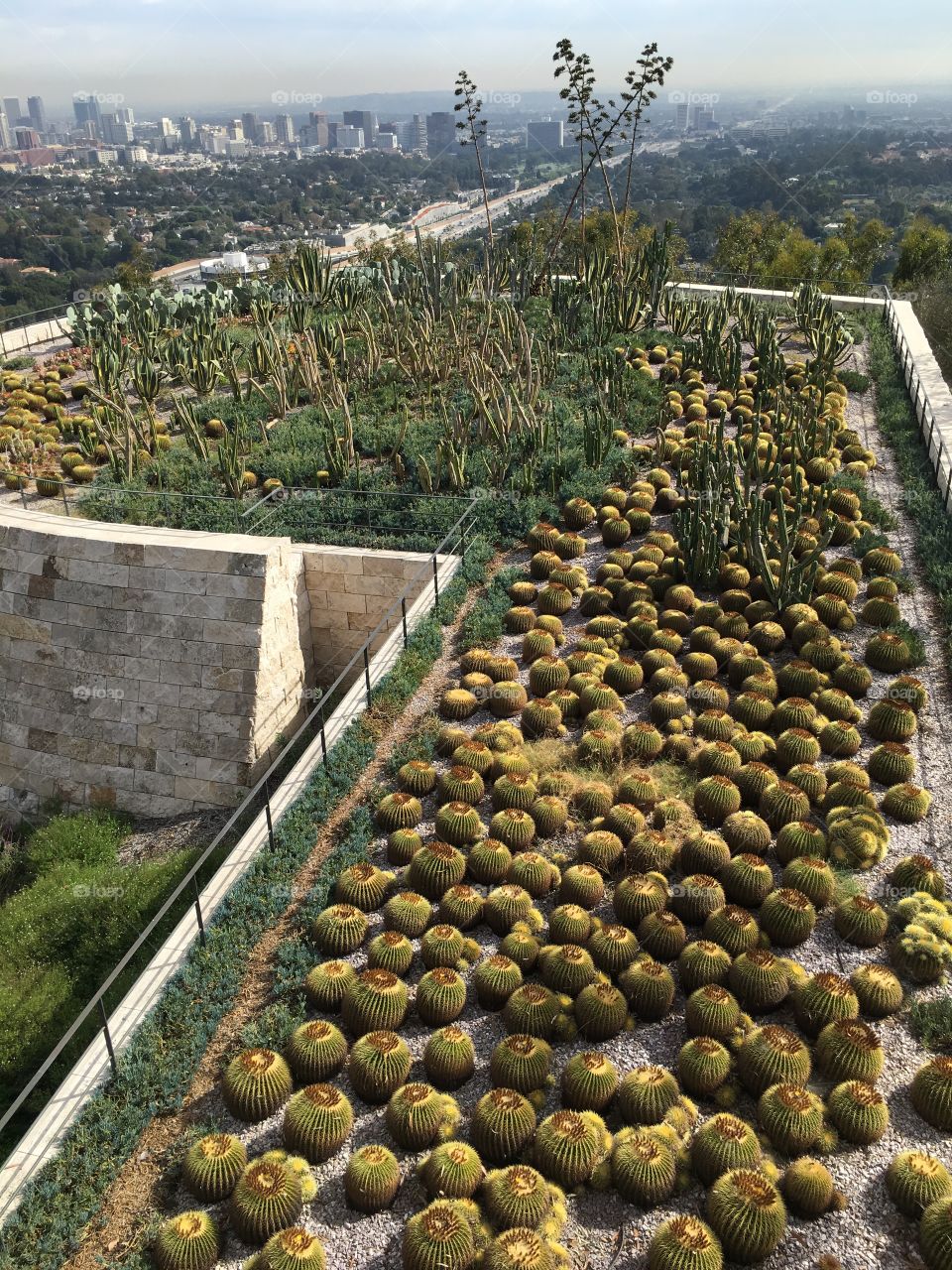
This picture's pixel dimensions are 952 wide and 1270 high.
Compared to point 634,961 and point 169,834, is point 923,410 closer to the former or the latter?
point 634,961

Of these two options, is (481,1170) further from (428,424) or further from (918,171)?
(918,171)

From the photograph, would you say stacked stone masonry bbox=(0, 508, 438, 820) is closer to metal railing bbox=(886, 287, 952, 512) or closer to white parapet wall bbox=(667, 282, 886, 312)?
metal railing bbox=(886, 287, 952, 512)

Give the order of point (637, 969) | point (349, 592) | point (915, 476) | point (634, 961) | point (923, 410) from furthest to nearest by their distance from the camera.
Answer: point (923, 410) → point (915, 476) → point (349, 592) → point (634, 961) → point (637, 969)

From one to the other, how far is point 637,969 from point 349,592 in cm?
760

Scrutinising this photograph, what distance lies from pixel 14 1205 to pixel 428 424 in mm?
13157

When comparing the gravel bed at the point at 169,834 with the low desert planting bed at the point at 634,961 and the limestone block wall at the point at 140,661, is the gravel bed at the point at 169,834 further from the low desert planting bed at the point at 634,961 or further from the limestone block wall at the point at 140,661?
the low desert planting bed at the point at 634,961

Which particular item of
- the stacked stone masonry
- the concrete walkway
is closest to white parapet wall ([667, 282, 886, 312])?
the stacked stone masonry

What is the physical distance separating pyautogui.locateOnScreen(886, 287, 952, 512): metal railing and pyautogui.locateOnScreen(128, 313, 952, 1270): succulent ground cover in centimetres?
357

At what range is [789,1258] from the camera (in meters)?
5.72

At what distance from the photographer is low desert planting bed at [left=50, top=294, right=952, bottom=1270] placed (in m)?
5.96

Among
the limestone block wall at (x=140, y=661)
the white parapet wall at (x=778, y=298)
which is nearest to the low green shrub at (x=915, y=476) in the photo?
the white parapet wall at (x=778, y=298)

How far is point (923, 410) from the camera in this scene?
17297mm

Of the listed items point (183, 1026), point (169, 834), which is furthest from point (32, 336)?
point (183, 1026)

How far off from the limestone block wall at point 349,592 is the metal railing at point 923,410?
25.8ft
